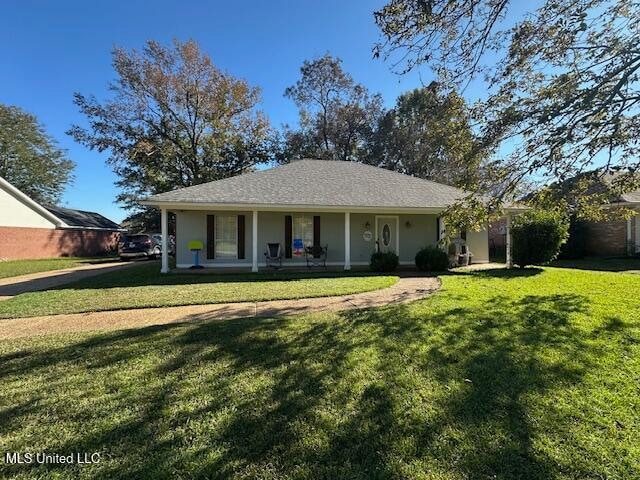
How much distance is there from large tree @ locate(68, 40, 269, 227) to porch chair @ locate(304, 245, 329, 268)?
17.0 metres

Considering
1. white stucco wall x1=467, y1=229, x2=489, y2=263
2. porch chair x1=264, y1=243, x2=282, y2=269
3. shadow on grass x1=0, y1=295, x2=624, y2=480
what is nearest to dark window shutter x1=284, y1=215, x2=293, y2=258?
porch chair x1=264, y1=243, x2=282, y2=269

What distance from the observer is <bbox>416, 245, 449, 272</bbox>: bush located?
12.5 meters

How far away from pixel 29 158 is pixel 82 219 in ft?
42.4

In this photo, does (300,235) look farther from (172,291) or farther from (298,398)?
(298,398)

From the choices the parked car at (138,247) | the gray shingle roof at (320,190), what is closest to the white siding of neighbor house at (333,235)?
the gray shingle roof at (320,190)

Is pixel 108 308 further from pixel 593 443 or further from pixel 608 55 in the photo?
pixel 608 55

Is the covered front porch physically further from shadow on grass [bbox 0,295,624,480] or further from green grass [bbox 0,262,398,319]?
shadow on grass [bbox 0,295,624,480]

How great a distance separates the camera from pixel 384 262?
1250cm

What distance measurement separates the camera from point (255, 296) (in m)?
7.76

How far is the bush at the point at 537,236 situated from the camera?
1181 centimetres

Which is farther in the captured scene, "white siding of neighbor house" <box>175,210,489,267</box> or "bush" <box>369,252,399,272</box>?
"white siding of neighbor house" <box>175,210,489,267</box>

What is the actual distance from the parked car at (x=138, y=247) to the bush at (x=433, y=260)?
54.6 feet

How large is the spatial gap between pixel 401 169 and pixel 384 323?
95.3 ft

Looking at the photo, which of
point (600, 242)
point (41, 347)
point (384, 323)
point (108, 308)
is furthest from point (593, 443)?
point (600, 242)
